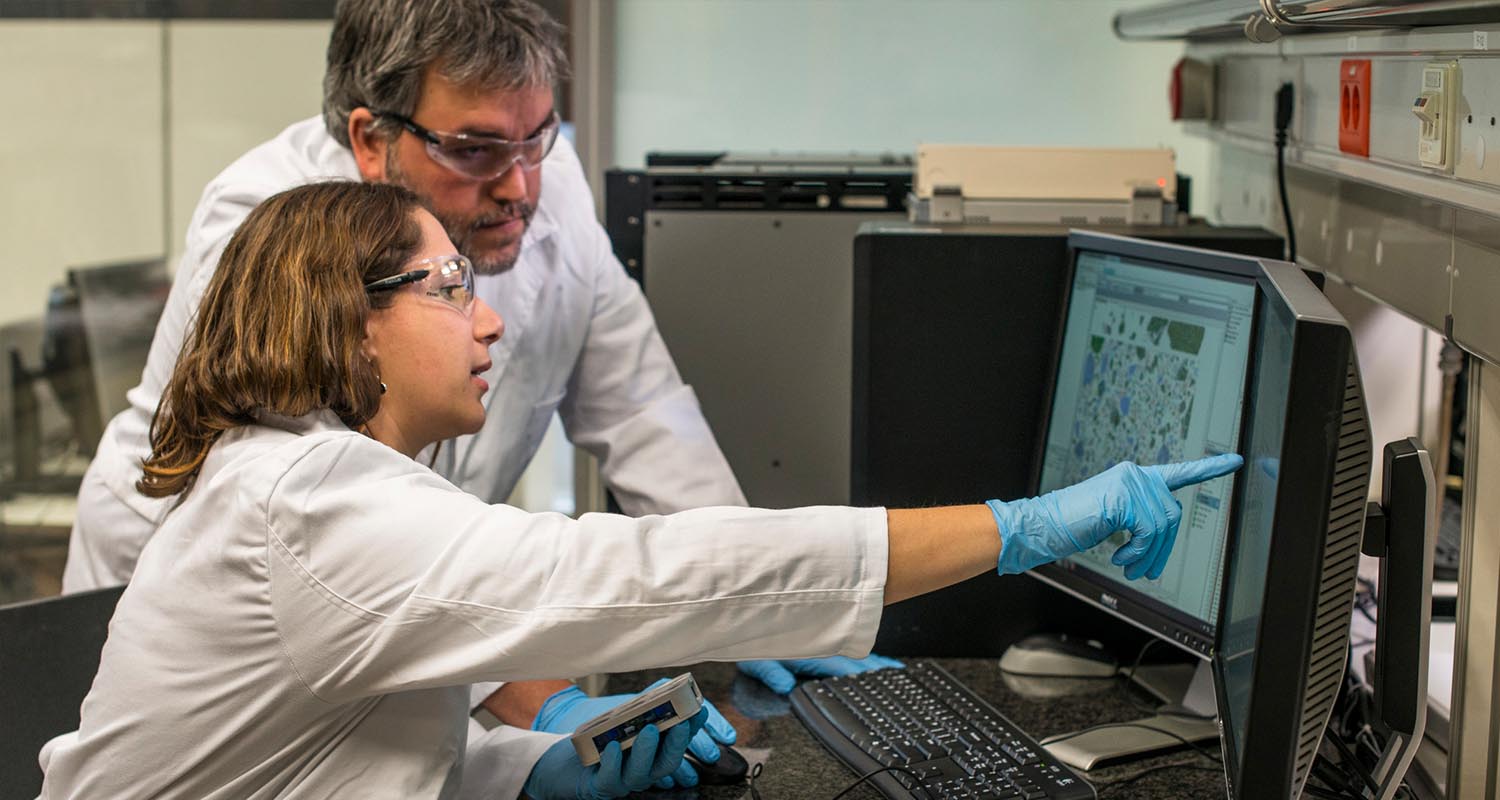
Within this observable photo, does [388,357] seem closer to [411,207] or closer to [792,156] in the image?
[411,207]

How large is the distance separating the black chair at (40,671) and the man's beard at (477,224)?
54 centimetres

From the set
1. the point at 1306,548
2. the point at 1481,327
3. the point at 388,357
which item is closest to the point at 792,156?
the point at 388,357

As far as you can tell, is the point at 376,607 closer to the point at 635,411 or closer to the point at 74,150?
the point at 635,411

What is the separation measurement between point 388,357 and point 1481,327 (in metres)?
0.88

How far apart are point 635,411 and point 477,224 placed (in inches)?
14.0

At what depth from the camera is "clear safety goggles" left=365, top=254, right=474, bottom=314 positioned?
117cm

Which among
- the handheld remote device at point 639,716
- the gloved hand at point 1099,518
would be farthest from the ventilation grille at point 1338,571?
the handheld remote device at point 639,716

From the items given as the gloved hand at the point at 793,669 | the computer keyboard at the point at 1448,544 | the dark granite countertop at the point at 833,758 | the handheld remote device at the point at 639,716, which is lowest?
the dark granite countertop at the point at 833,758

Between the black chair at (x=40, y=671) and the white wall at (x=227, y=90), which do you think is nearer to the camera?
the black chair at (x=40, y=671)

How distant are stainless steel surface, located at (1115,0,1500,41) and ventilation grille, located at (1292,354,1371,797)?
0.78 ft

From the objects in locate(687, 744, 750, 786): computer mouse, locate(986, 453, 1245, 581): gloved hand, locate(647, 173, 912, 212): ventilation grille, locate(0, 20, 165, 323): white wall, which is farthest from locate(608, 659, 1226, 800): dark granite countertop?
locate(0, 20, 165, 323): white wall

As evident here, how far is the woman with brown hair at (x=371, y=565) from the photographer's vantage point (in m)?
0.98

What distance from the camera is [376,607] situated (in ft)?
3.20

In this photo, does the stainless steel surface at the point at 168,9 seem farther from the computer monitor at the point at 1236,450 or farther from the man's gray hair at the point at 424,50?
the computer monitor at the point at 1236,450
